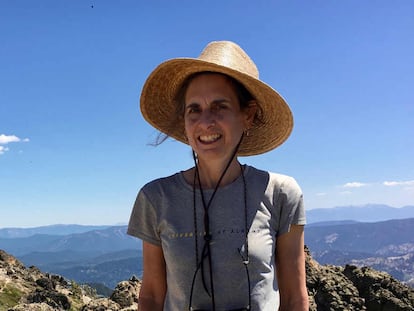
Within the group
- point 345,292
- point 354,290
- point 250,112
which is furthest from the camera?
point 354,290

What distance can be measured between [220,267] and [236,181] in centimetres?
74

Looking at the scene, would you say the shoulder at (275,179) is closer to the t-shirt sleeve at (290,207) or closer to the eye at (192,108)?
the t-shirt sleeve at (290,207)

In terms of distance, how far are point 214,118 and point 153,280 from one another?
152cm

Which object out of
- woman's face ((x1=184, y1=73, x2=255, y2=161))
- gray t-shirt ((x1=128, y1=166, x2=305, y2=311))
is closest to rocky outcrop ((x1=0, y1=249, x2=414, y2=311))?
gray t-shirt ((x1=128, y1=166, x2=305, y2=311))

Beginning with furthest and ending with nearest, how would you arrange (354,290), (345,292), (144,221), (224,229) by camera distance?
1. (354,290)
2. (345,292)
3. (144,221)
4. (224,229)

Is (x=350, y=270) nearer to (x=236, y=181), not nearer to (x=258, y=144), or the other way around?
(x=258, y=144)

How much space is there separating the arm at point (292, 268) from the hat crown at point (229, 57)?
55.7 inches

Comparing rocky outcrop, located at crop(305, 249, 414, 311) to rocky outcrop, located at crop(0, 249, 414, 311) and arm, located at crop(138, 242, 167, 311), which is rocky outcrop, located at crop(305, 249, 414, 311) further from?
arm, located at crop(138, 242, 167, 311)

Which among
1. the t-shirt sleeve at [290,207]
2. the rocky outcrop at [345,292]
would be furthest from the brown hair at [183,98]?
the rocky outcrop at [345,292]

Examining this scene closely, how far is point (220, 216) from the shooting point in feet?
12.1

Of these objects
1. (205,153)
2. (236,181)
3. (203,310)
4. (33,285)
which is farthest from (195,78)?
(33,285)

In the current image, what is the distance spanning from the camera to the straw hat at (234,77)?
3865 mm

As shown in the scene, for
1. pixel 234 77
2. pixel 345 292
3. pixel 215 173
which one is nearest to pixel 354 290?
pixel 345 292

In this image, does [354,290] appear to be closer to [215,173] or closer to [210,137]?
[215,173]
